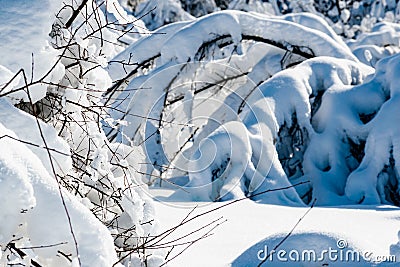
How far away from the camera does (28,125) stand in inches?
95.1

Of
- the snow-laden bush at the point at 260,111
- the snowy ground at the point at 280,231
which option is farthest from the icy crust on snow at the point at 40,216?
the snow-laden bush at the point at 260,111

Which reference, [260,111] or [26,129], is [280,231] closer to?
[260,111]

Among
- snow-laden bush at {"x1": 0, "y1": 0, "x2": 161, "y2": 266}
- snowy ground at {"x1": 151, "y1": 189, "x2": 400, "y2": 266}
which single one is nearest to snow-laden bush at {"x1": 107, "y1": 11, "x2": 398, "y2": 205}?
snowy ground at {"x1": 151, "y1": 189, "x2": 400, "y2": 266}

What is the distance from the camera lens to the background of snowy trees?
2219 mm

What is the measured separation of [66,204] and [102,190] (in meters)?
0.74

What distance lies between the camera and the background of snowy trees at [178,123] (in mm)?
2219

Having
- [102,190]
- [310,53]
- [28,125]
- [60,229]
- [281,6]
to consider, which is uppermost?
[28,125]

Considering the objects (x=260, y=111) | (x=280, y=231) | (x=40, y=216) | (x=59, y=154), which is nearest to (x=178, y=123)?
(x=280, y=231)

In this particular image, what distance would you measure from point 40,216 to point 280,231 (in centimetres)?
276

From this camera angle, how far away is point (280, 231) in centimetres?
469

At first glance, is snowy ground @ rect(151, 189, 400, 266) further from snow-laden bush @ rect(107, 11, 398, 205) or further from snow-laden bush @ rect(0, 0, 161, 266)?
snow-laden bush @ rect(0, 0, 161, 266)

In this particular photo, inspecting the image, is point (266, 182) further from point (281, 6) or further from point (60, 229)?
point (281, 6)

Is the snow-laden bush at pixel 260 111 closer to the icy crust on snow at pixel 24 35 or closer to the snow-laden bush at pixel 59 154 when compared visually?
the snow-laden bush at pixel 59 154

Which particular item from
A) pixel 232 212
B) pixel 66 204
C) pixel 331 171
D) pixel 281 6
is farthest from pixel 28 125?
pixel 281 6
